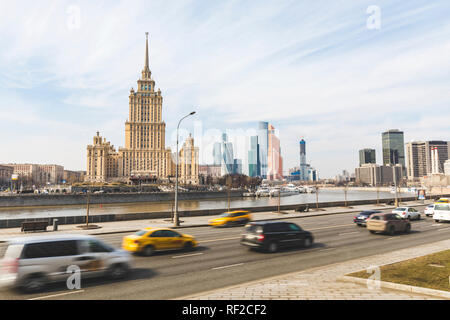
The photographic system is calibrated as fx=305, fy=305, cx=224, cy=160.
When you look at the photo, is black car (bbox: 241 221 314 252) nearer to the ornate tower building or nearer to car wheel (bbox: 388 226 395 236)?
car wheel (bbox: 388 226 395 236)

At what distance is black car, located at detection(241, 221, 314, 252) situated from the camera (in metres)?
16.0

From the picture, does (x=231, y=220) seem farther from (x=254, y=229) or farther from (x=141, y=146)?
(x=141, y=146)

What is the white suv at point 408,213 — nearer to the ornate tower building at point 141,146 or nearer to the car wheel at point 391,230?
the car wheel at point 391,230

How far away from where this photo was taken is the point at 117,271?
36.6 ft

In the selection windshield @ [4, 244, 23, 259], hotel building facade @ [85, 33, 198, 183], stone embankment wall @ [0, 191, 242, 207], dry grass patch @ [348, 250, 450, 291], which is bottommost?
stone embankment wall @ [0, 191, 242, 207]

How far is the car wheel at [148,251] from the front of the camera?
15484mm

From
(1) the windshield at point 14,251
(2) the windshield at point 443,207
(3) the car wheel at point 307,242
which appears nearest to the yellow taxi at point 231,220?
(3) the car wheel at point 307,242

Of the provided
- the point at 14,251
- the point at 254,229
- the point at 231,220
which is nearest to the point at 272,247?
the point at 254,229

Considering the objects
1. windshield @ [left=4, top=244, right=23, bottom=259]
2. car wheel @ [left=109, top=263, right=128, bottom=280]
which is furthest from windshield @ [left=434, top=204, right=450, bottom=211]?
windshield @ [left=4, top=244, right=23, bottom=259]

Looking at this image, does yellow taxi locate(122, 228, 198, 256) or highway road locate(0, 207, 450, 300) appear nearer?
highway road locate(0, 207, 450, 300)

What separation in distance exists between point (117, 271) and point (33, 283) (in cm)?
261

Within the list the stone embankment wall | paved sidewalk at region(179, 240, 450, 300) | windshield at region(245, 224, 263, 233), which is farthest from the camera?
the stone embankment wall

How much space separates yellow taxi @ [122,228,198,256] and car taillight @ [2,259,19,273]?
640 centimetres
